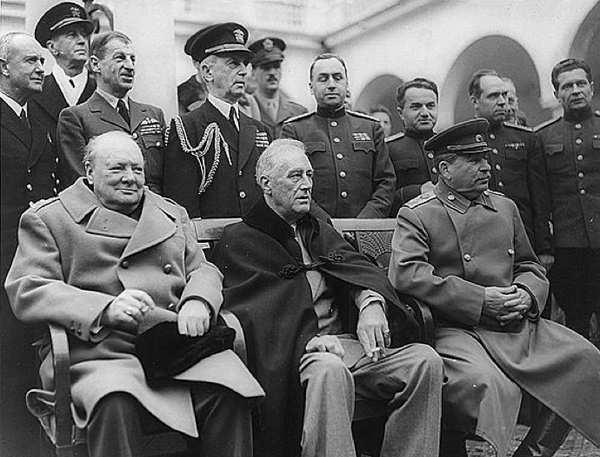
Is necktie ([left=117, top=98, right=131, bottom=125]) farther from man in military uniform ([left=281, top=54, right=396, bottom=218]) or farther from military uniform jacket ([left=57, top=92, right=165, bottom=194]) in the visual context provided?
man in military uniform ([left=281, top=54, right=396, bottom=218])

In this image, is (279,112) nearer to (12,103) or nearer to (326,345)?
(12,103)

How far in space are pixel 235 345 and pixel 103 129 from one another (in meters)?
1.42

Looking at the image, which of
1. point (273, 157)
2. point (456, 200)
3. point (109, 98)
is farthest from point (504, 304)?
point (109, 98)

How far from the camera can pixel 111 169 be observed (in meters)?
3.19

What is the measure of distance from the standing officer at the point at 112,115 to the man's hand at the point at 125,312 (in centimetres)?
103

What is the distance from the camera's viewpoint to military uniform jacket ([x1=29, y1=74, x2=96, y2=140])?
389 centimetres

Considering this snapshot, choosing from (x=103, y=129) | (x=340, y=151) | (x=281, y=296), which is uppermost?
(x=103, y=129)

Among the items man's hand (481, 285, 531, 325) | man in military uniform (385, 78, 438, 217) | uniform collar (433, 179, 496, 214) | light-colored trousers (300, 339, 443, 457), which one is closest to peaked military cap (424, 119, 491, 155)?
uniform collar (433, 179, 496, 214)

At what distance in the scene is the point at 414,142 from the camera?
4785mm

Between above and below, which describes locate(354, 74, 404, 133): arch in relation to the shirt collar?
above

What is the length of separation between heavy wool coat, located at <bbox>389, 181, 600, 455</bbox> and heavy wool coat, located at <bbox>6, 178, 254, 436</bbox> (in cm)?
96

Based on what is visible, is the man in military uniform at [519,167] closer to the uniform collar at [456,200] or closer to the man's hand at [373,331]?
the uniform collar at [456,200]

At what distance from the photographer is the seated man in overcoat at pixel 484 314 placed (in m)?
3.37

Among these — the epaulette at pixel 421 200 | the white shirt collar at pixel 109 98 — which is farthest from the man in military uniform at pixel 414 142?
the white shirt collar at pixel 109 98
